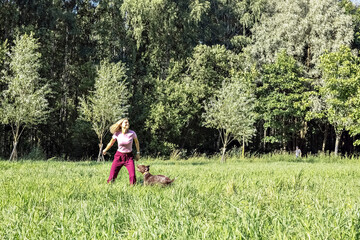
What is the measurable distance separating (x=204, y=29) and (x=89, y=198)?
110ft

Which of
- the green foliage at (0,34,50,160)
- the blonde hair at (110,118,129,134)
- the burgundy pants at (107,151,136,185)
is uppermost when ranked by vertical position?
the green foliage at (0,34,50,160)

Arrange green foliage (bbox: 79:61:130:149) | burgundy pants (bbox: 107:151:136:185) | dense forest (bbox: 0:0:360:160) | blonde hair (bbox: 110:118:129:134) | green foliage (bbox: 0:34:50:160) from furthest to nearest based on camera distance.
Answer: dense forest (bbox: 0:0:360:160), green foliage (bbox: 79:61:130:149), green foliage (bbox: 0:34:50:160), blonde hair (bbox: 110:118:129:134), burgundy pants (bbox: 107:151:136:185)

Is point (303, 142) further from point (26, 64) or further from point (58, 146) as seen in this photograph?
point (26, 64)

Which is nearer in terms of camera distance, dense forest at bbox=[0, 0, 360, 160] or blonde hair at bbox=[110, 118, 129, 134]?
blonde hair at bbox=[110, 118, 129, 134]

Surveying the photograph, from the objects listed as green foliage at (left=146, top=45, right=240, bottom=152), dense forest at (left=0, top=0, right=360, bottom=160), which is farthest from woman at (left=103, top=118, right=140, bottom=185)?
green foliage at (left=146, top=45, right=240, bottom=152)

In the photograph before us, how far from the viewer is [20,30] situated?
1067 inches

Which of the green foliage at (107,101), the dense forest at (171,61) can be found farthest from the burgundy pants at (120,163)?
the dense forest at (171,61)

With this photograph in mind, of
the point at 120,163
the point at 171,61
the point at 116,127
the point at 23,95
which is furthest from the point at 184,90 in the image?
the point at 120,163

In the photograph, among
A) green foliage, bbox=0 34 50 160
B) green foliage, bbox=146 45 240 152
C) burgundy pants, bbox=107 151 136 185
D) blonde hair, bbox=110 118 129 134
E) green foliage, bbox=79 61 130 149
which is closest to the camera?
burgundy pants, bbox=107 151 136 185

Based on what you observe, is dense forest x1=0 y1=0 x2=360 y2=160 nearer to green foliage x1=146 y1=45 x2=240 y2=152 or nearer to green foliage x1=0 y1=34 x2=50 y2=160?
green foliage x1=146 y1=45 x2=240 y2=152

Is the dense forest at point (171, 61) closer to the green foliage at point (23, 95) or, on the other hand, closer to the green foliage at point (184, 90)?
the green foliage at point (184, 90)

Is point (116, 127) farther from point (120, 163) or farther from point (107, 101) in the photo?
point (107, 101)

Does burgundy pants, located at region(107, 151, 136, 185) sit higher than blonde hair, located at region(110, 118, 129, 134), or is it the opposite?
blonde hair, located at region(110, 118, 129, 134)

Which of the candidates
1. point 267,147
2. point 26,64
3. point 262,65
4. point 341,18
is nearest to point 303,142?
point 267,147
